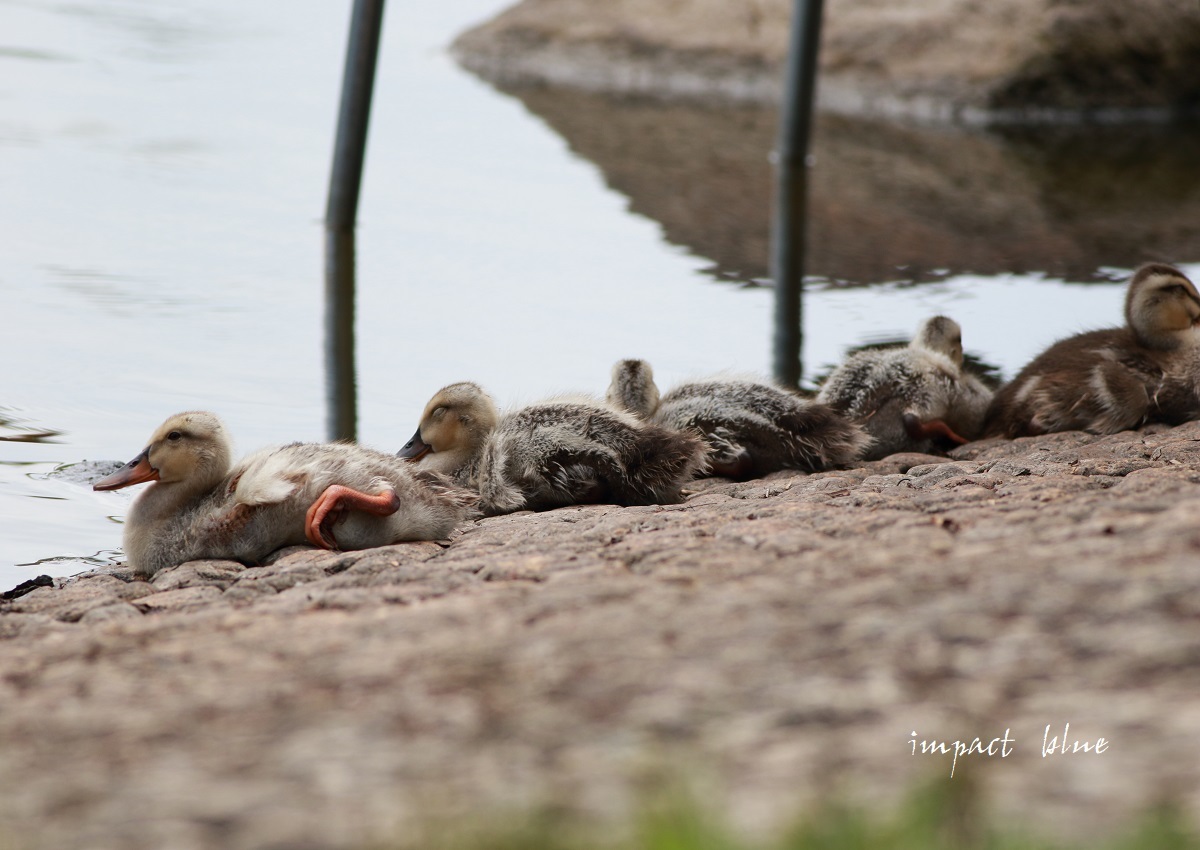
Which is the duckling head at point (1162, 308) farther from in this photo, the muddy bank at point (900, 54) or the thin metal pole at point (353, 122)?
the muddy bank at point (900, 54)

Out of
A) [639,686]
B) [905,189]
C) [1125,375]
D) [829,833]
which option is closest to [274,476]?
[639,686]

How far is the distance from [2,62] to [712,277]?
8.19 metres

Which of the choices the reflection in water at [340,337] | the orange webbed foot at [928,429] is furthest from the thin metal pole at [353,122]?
the orange webbed foot at [928,429]

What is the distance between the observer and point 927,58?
16641 mm

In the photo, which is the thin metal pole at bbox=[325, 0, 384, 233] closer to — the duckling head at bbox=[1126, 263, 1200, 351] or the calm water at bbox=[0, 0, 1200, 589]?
the calm water at bbox=[0, 0, 1200, 589]

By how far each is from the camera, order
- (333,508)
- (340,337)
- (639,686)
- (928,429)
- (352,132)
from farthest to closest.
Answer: (352,132)
(340,337)
(928,429)
(333,508)
(639,686)

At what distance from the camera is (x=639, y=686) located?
8.78 feet

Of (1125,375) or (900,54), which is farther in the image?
(900,54)

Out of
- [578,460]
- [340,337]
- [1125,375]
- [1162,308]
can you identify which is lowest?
[578,460]

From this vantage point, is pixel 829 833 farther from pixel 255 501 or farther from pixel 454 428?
pixel 454 428

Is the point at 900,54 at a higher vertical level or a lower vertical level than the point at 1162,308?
higher

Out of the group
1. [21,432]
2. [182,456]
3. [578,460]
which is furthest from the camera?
[21,432]

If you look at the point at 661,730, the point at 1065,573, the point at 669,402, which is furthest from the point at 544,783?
the point at 669,402

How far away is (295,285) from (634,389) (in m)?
3.30
